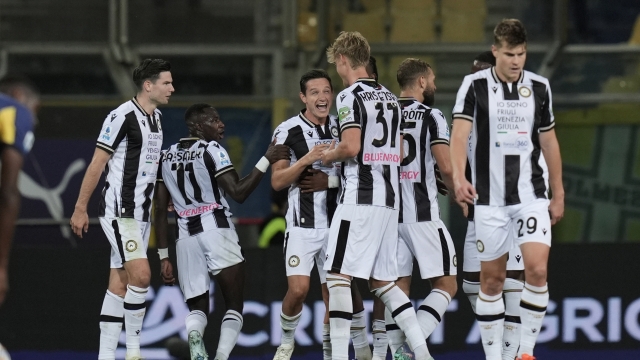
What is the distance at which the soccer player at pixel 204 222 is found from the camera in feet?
26.0

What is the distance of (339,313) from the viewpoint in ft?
23.4

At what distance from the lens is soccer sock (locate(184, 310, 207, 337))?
7.86 meters

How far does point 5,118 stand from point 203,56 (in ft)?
29.1

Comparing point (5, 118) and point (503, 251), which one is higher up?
point (5, 118)

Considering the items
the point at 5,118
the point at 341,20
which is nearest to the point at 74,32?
the point at 341,20

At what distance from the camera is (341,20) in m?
13.5

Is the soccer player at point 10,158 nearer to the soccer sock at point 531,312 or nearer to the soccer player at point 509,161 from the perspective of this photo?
the soccer player at point 509,161

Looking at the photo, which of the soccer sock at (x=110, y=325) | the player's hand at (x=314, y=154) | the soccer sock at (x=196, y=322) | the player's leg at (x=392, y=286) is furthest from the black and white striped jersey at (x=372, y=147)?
the soccer sock at (x=110, y=325)

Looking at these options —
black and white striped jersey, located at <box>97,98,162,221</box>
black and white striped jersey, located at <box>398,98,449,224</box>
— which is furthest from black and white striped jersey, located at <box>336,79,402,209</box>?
black and white striped jersey, located at <box>97,98,162,221</box>

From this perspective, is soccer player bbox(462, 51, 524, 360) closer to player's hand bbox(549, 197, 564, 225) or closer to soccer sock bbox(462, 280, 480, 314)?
soccer sock bbox(462, 280, 480, 314)

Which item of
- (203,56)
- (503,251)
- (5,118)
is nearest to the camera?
(5,118)

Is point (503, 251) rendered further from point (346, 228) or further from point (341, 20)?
point (341, 20)

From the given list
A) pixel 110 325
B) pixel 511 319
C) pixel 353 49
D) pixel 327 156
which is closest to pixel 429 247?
pixel 511 319

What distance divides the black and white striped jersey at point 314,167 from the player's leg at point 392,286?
0.75 metres
